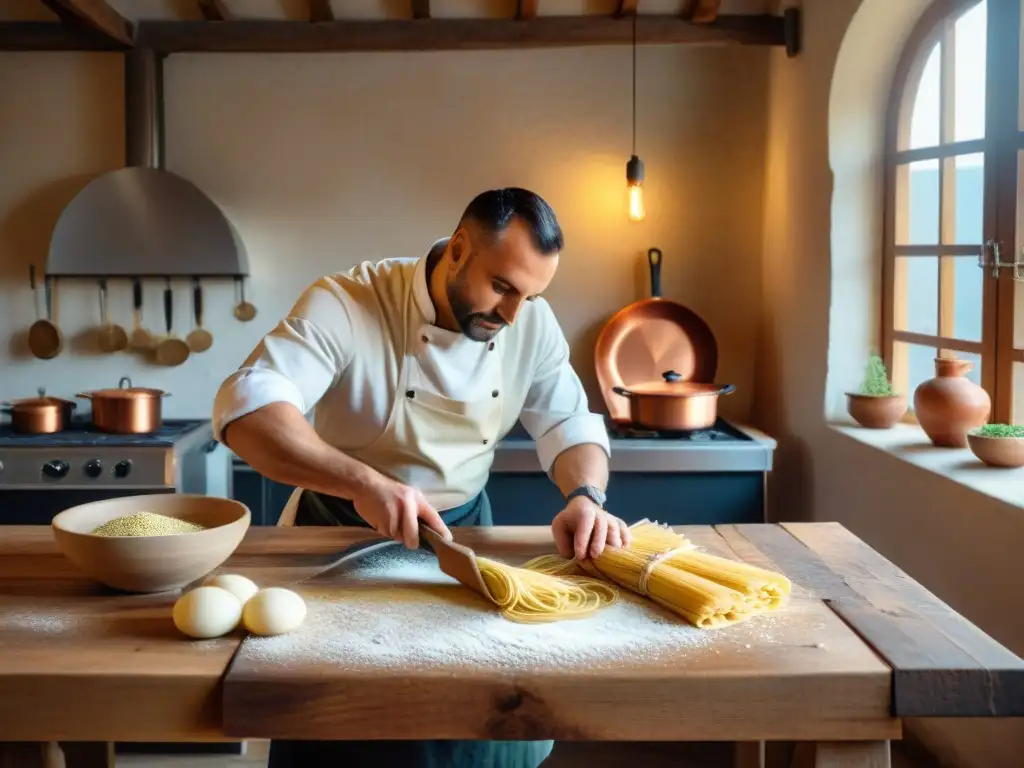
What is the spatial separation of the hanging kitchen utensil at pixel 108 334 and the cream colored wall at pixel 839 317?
235cm

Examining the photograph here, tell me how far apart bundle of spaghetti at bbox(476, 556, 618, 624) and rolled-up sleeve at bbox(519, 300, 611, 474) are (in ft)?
1.95

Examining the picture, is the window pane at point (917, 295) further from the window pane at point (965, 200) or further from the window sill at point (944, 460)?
the window sill at point (944, 460)

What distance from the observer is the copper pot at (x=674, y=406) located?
3027 millimetres

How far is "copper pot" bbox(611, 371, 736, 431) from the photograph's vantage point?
9.93 ft

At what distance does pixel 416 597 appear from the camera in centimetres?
133

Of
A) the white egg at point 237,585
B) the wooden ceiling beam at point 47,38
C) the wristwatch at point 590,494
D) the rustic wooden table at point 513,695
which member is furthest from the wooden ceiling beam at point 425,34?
the rustic wooden table at point 513,695

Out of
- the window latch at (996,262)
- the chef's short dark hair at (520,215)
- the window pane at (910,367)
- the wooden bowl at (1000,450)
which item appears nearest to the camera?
the chef's short dark hair at (520,215)

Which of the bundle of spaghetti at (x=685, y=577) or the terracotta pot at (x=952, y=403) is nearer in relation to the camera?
the bundle of spaghetti at (x=685, y=577)

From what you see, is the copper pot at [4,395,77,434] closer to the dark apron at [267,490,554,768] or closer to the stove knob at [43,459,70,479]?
the stove knob at [43,459,70,479]

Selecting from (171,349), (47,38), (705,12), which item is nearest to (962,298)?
(705,12)

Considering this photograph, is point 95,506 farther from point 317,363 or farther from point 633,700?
point 633,700

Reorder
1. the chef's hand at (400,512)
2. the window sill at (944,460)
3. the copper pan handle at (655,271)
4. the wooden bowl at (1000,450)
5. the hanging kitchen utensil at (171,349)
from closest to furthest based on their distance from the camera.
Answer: the chef's hand at (400,512), the window sill at (944,460), the wooden bowl at (1000,450), the copper pan handle at (655,271), the hanging kitchen utensil at (171,349)

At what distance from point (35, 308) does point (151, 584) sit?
8.71 ft

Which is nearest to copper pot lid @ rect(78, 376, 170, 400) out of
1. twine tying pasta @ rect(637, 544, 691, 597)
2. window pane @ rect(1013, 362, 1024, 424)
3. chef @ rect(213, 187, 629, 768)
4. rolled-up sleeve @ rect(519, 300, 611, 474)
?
chef @ rect(213, 187, 629, 768)
